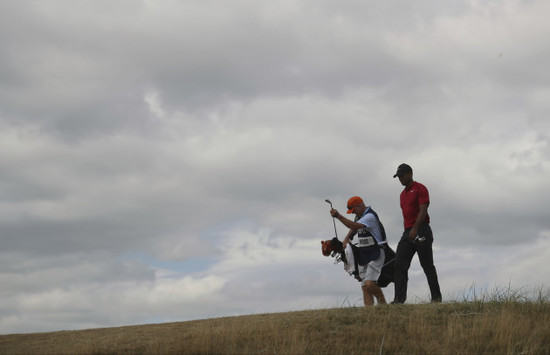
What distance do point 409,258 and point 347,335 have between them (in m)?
2.42

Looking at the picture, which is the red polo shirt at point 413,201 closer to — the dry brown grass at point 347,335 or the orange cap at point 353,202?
the orange cap at point 353,202

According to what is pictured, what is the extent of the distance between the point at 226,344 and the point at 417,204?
14.9ft

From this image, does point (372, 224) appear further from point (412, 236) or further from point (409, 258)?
point (409, 258)

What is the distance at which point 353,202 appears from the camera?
1273cm

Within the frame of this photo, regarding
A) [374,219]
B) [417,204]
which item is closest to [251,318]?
[374,219]

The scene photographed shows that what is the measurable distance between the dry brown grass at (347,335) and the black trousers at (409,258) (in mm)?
451

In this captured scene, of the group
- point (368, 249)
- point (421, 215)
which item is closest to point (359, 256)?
point (368, 249)

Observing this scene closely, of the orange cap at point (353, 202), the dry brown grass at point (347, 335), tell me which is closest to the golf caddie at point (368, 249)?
the orange cap at point (353, 202)

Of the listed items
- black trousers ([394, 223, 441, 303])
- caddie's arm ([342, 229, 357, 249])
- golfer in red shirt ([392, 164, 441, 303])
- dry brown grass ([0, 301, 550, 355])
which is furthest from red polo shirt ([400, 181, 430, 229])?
dry brown grass ([0, 301, 550, 355])

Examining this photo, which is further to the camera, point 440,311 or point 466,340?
point 440,311

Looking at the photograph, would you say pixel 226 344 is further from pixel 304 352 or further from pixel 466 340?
pixel 466 340

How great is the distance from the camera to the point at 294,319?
464 inches

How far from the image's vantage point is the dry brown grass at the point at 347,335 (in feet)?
33.7

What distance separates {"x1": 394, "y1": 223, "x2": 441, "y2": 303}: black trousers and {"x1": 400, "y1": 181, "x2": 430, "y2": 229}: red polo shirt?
19 cm
